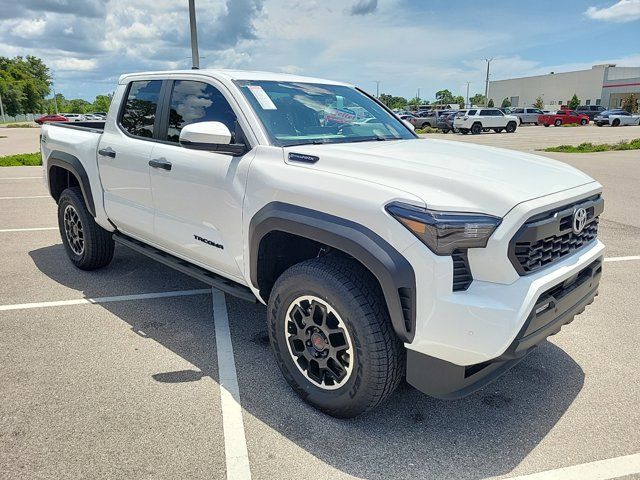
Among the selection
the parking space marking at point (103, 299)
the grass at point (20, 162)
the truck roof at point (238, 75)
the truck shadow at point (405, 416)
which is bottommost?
the truck shadow at point (405, 416)

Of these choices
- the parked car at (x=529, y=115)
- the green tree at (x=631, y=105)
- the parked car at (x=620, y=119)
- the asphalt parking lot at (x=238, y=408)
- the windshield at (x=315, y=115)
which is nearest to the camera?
the asphalt parking lot at (x=238, y=408)

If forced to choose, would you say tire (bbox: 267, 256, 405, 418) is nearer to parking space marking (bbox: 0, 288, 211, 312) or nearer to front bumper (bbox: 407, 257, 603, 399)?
front bumper (bbox: 407, 257, 603, 399)

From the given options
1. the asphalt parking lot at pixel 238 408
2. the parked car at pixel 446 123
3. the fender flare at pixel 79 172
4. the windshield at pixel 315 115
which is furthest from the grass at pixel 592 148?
the fender flare at pixel 79 172

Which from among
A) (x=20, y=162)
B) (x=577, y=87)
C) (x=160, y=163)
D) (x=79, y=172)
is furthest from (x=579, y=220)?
(x=577, y=87)

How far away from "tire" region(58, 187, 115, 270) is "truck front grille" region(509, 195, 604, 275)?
4.13 m

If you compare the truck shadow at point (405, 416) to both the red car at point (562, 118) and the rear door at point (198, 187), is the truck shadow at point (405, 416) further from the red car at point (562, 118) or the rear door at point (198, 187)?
the red car at point (562, 118)

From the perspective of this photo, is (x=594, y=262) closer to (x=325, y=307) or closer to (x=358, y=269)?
(x=358, y=269)

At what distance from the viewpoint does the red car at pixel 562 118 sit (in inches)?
1792

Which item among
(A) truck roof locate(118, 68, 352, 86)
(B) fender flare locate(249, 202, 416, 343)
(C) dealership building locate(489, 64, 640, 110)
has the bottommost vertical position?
(B) fender flare locate(249, 202, 416, 343)

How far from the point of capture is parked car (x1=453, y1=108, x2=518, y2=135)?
34.7m

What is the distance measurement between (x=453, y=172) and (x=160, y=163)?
2245 millimetres

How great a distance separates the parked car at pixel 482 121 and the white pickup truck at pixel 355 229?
107 feet

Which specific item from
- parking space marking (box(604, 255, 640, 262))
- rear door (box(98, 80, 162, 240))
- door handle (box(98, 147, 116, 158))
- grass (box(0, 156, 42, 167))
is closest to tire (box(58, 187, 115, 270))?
rear door (box(98, 80, 162, 240))

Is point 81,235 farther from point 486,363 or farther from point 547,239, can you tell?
point 547,239
